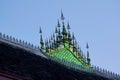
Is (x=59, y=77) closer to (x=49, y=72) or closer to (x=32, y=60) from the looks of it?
(x=49, y=72)

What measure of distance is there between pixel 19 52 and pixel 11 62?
3592mm

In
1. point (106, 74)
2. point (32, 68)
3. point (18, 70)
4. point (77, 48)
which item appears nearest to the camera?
point (18, 70)

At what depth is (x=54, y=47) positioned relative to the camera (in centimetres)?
4419

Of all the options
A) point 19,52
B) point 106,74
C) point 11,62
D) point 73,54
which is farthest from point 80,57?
point 11,62

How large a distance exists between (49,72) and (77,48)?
27.2m

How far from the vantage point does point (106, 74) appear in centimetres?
3083

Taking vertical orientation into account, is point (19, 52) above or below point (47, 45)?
above

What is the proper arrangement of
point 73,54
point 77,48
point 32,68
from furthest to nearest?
1. point 77,48
2. point 73,54
3. point 32,68

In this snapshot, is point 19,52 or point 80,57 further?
point 80,57

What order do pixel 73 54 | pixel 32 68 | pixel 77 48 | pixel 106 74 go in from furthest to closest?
pixel 77 48, pixel 73 54, pixel 106 74, pixel 32 68

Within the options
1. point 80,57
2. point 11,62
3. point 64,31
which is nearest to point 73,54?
point 80,57

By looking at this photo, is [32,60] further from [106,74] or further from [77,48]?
[77,48]

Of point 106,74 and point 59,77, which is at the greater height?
point 59,77

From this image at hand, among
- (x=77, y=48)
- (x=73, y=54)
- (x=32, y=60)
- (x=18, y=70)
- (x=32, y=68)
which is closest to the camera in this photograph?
(x=18, y=70)
